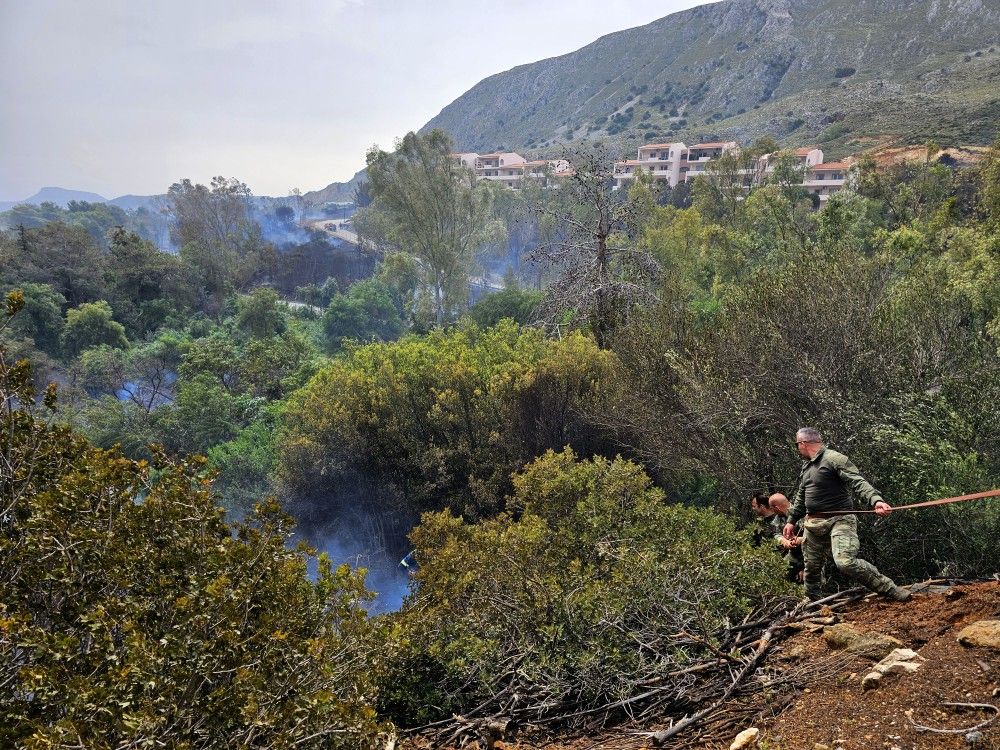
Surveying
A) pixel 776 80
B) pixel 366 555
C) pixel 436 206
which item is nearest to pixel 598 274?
pixel 366 555

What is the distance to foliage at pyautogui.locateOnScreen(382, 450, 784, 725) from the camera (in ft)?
14.8

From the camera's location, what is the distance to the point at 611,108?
401 ft

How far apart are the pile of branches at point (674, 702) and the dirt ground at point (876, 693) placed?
0.25 ft

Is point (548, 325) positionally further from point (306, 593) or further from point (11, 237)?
point (11, 237)

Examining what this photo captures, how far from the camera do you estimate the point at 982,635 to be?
3.53m

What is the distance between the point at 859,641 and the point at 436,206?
25475mm

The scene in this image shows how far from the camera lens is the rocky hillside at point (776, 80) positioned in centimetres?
5900

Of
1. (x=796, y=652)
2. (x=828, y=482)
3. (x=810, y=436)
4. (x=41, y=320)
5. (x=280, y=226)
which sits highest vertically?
(x=280, y=226)

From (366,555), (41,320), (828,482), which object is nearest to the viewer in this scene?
(828,482)

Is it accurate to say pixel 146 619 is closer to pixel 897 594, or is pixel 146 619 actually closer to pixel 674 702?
pixel 674 702

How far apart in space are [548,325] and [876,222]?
58.5 feet

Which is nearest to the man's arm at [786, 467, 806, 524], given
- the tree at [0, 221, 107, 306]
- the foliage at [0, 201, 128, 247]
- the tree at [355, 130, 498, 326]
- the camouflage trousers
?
the camouflage trousers

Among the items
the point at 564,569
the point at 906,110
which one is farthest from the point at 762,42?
the point at 564,569

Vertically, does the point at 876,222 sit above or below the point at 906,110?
below
